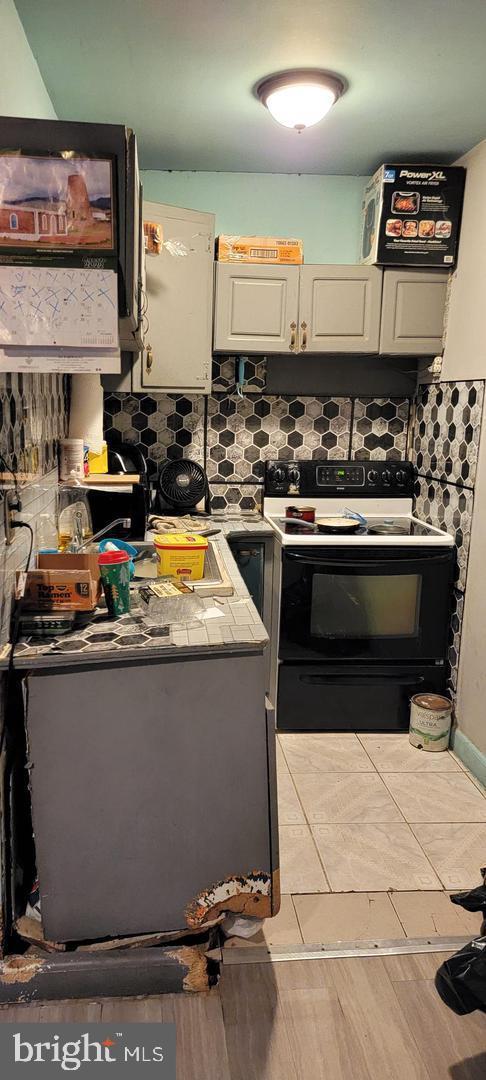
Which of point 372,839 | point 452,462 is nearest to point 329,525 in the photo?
point 452,462

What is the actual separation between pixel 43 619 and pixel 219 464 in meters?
2.03

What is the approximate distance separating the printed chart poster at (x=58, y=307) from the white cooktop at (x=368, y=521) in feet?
5.50

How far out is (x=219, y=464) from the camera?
3662 millimetres

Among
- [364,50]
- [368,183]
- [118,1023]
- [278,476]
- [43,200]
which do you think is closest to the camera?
[43,200]

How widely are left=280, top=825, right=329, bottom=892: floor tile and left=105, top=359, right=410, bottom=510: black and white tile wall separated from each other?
1.73m

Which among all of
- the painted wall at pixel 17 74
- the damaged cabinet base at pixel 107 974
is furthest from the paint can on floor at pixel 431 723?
the painted wall at pixel 17 74

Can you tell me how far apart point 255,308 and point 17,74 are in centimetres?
140

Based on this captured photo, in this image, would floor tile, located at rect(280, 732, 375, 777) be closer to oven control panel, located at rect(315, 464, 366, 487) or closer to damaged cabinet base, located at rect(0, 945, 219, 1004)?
damaged cabinet base, located at rect(0, 945, 219, 1004)

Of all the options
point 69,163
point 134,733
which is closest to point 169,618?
point 134,733

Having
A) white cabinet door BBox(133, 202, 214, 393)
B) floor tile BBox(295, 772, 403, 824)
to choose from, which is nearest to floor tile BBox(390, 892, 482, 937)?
floor tile BBox(295, 772, 403, 824)

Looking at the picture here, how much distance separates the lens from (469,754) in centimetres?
297

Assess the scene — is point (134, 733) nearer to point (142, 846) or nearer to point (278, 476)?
point (142, 846)

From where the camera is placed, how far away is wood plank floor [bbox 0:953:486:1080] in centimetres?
158

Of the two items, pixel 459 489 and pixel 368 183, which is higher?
pixel 368 183
